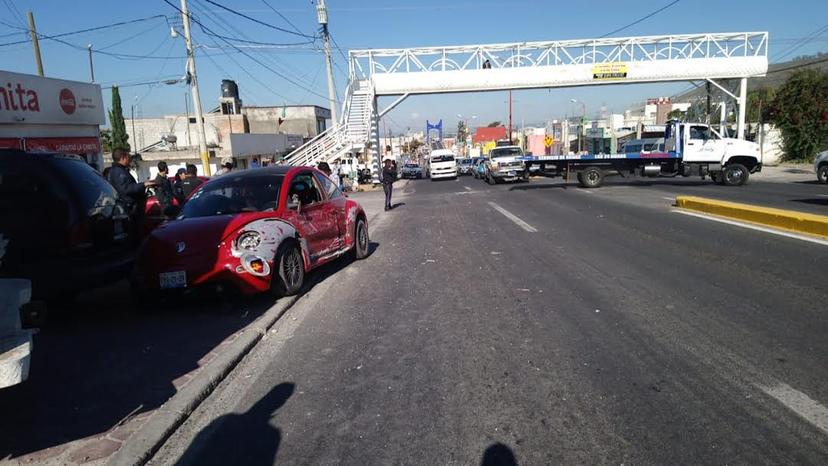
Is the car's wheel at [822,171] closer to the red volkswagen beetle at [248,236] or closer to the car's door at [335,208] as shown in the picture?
the car's door at [335,208]

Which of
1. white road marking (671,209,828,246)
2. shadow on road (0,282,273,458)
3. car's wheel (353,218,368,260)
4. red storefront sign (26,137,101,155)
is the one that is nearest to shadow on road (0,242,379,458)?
shadow on road (0,282,273,458)

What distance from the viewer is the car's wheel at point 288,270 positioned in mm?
6648

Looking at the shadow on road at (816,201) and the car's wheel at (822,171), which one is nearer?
the shadow on road at (816,201)

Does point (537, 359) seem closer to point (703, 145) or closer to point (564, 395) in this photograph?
point (564, 395)

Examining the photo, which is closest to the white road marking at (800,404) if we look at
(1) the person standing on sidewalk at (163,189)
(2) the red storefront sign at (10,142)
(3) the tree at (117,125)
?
(1) the person standing on sidewalk at (163,189)

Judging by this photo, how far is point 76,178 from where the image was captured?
251 inches

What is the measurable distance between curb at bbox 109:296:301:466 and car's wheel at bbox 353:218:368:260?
371 cm

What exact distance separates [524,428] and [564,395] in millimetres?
550

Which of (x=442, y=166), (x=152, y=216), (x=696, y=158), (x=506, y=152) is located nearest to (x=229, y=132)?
(x=442, y=166)

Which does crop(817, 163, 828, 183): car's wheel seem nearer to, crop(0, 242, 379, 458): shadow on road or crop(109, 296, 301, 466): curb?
crop(0, 242, 379, 458): shadow on road

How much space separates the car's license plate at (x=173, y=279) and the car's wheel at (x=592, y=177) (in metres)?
20.5

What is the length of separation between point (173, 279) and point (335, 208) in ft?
9.82

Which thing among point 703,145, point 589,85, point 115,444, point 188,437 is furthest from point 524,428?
point 589,85

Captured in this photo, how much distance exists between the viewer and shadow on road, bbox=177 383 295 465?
331 centimetres
